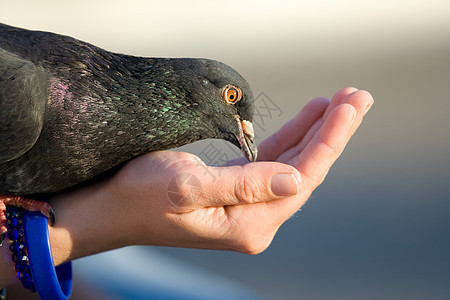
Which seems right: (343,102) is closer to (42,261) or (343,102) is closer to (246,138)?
(246,138)

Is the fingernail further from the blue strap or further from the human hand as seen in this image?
the blue strap

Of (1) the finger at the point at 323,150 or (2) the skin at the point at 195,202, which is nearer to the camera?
(2) the skin at the point at 195,202

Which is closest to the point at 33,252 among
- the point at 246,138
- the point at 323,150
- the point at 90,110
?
the point at 90,110

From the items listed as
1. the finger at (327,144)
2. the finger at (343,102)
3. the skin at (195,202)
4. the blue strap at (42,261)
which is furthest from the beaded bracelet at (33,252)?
the finger at (343,102)

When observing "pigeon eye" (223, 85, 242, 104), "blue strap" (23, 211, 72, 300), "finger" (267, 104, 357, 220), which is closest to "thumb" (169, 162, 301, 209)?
"finger" (267, 104, 357, 220)

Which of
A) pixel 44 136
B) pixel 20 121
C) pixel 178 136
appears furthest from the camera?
pixel 178 136

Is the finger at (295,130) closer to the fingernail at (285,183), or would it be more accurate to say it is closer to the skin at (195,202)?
the skin at (195,202)

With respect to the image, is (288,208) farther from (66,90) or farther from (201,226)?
A: (66,90)

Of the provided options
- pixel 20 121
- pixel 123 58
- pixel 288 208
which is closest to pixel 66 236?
pixel 20 121
